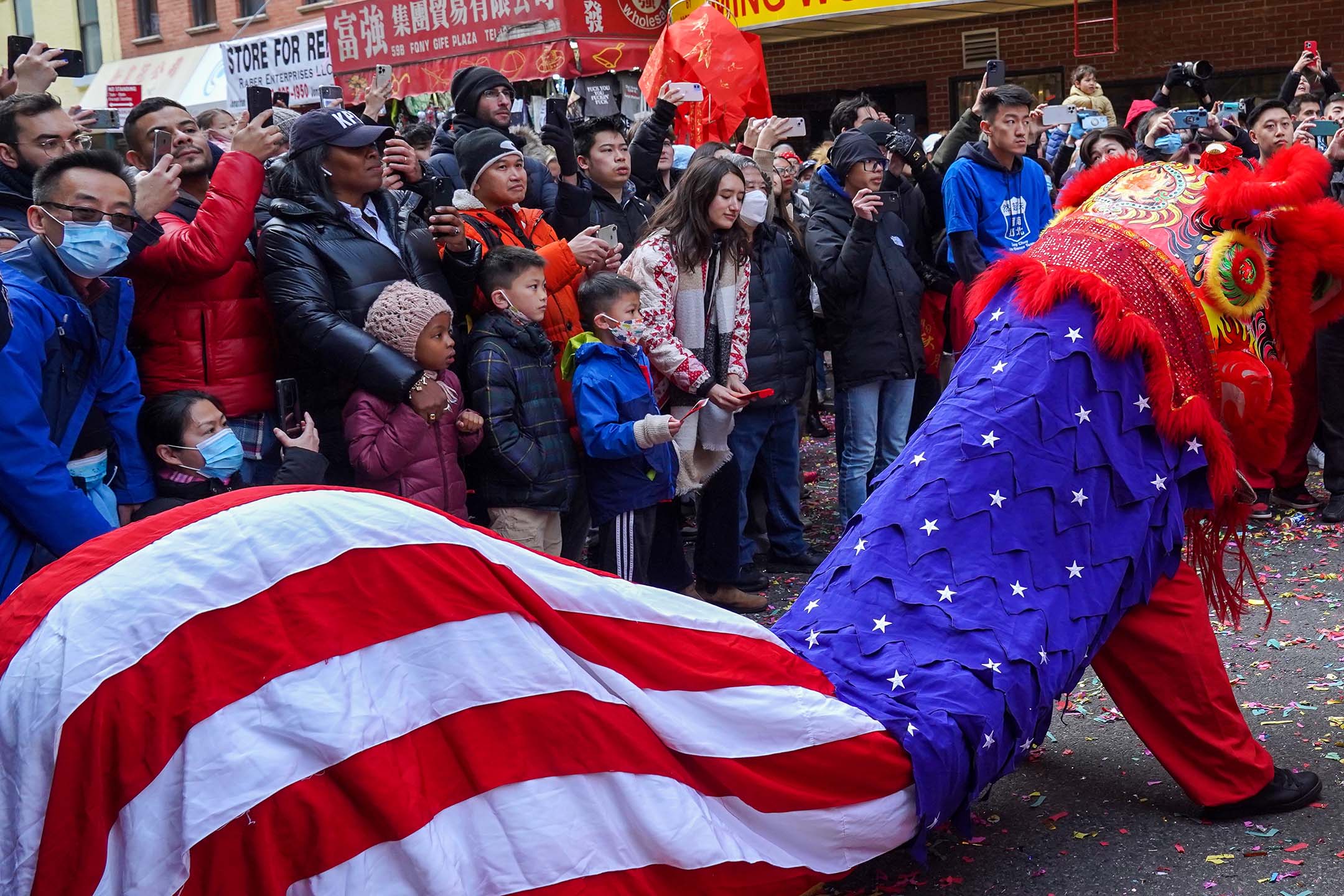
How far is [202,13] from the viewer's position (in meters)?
23.9

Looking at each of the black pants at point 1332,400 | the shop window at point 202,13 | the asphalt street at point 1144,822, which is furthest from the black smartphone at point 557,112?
the shop window at point 202,13

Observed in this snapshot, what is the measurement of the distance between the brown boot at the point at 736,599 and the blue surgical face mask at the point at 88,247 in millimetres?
3006

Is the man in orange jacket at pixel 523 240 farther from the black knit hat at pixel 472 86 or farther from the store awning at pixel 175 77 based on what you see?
the store awning at pixel 175 77

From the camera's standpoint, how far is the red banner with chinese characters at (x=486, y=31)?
51.1 ft

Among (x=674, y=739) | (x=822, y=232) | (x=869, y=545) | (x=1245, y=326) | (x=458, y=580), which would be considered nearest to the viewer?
(x=458, y=580)

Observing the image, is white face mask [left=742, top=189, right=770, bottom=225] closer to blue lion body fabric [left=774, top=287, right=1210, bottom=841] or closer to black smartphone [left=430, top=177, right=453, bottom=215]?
→ black smartphone [left=430, top=177, right=453, bottom=215]

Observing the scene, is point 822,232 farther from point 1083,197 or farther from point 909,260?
point 1083,197

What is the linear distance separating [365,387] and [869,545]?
1.80 meters

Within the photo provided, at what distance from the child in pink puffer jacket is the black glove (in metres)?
1.89

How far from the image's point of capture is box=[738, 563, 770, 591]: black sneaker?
6.02 m

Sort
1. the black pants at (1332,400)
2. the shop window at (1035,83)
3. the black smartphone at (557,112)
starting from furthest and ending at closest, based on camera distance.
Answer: the shop window at (1035,83) < the black pants at (1332,400) < the black smartphone at (557,112)

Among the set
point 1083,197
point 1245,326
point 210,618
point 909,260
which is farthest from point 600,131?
point 210,618

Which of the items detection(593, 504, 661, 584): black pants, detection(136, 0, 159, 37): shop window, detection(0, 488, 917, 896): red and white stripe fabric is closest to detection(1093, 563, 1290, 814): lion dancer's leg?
detection(0, 488, 917, 896): red and white stripe fabric

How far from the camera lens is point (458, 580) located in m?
2.47
